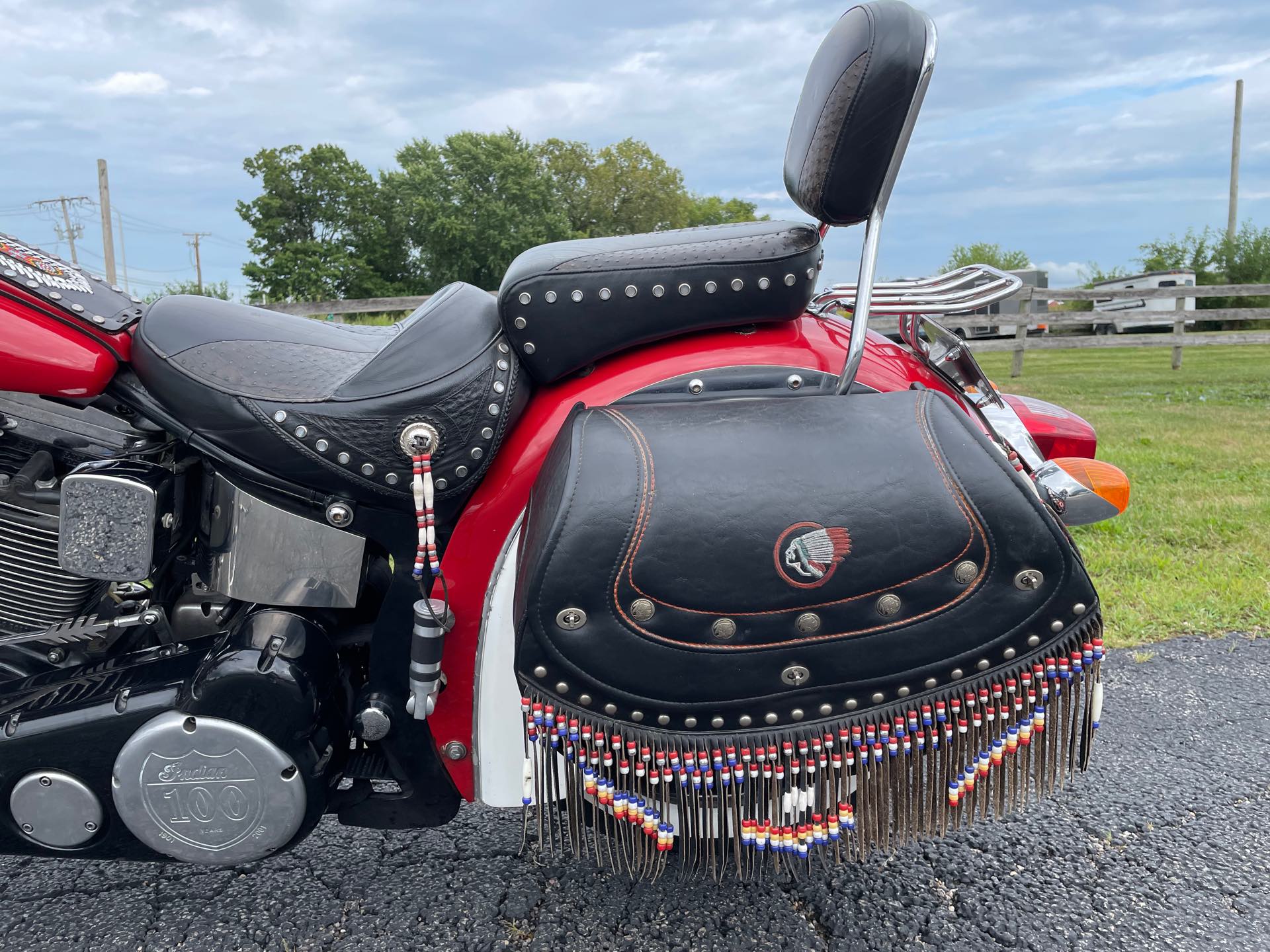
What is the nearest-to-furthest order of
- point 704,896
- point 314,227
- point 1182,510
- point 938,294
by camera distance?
point 938,294, point 704,896, point 1182,510, point 314,227

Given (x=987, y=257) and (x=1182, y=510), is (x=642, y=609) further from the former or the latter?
(x=987, y=257)

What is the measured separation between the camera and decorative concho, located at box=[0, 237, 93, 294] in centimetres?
132

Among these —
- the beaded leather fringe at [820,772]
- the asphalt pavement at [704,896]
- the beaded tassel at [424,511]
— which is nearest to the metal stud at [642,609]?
the beaded leather fringe at [820,772]

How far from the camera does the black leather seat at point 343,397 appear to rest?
51.2 inches

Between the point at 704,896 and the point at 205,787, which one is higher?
the point at 205,787

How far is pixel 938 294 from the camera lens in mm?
1522

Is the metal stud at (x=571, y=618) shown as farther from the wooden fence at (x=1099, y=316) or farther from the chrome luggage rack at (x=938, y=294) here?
the wooden fence at (x=1099, y=316)

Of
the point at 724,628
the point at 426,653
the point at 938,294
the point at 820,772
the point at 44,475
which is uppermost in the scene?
the point at 938,294

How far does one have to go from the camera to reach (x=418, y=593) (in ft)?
4.66

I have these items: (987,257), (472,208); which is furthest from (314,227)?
(987,257)

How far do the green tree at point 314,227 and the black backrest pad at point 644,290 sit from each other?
35.9 metres

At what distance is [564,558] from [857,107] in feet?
2.37

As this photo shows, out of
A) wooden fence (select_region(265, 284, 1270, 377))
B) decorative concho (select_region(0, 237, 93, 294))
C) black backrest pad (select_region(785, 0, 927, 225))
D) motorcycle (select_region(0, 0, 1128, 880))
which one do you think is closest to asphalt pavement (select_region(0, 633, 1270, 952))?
motorcycle (select_region(0, 0, 1128, 880))

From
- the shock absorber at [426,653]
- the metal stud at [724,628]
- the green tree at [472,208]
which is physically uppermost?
the green tree at [472,208]
